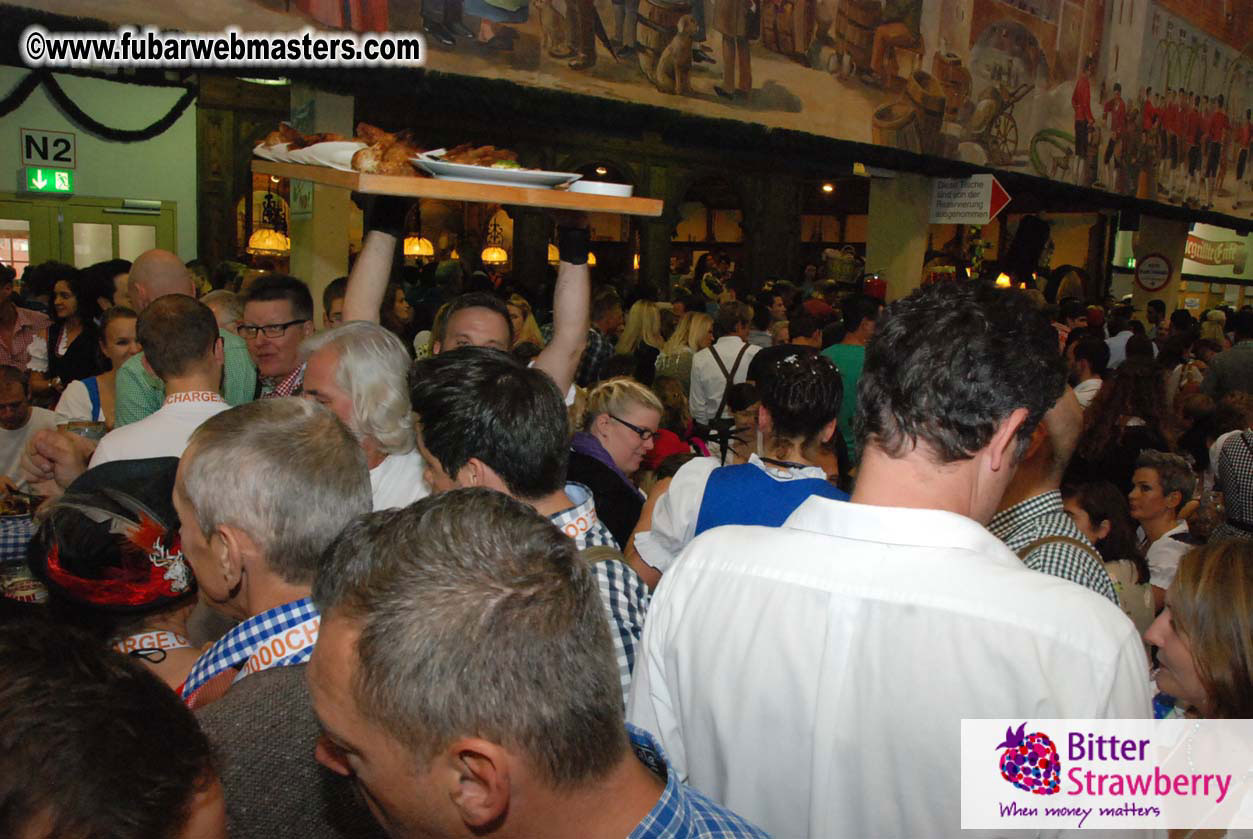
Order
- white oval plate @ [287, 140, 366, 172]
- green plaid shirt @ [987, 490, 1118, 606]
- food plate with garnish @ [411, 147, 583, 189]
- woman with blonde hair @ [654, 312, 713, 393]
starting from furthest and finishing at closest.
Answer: woman with blonde hair @ [654, 312, 713, 393] < white oval plate @ [287, 140, 366, 172] < food plate with garnish @ [411, 147, 583, 189] < green plaid shirt @ [987, 490, 1118, 606]

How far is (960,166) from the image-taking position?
38.3ft

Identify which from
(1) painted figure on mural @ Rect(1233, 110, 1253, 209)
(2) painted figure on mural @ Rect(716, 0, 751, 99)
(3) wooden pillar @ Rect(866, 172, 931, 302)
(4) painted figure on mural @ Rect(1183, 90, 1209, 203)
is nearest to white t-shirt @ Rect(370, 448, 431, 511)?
(2) painted figure on mural @ Rect(716, 0, 751, 99)

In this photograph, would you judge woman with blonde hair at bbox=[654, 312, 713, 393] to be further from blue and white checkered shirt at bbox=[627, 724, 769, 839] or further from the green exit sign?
the green exit sign

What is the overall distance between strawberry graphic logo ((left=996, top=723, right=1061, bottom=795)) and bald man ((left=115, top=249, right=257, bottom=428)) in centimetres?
373

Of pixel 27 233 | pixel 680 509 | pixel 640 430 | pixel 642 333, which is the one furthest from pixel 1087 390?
pixel 27 233

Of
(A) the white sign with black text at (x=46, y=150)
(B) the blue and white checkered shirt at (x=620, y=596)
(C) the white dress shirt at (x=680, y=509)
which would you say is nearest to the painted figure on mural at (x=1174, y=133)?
(A) the white sign with black text at (x=46, y=150)

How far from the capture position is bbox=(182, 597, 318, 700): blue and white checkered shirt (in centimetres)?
172

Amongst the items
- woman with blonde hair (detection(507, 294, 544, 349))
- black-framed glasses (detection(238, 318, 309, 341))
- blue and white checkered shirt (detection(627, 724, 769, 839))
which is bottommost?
blue and white checkered shirt (detection(627, 724, 769, 839))

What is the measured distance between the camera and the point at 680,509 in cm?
304

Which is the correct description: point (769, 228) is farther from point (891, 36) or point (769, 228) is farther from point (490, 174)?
point (490, 174)

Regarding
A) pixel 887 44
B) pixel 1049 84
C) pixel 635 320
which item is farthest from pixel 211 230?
pixel 1049 84

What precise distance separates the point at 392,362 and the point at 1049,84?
515 inches

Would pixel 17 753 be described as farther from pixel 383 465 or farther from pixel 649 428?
pixel 649 428

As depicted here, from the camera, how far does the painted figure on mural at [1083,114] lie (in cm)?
1409
